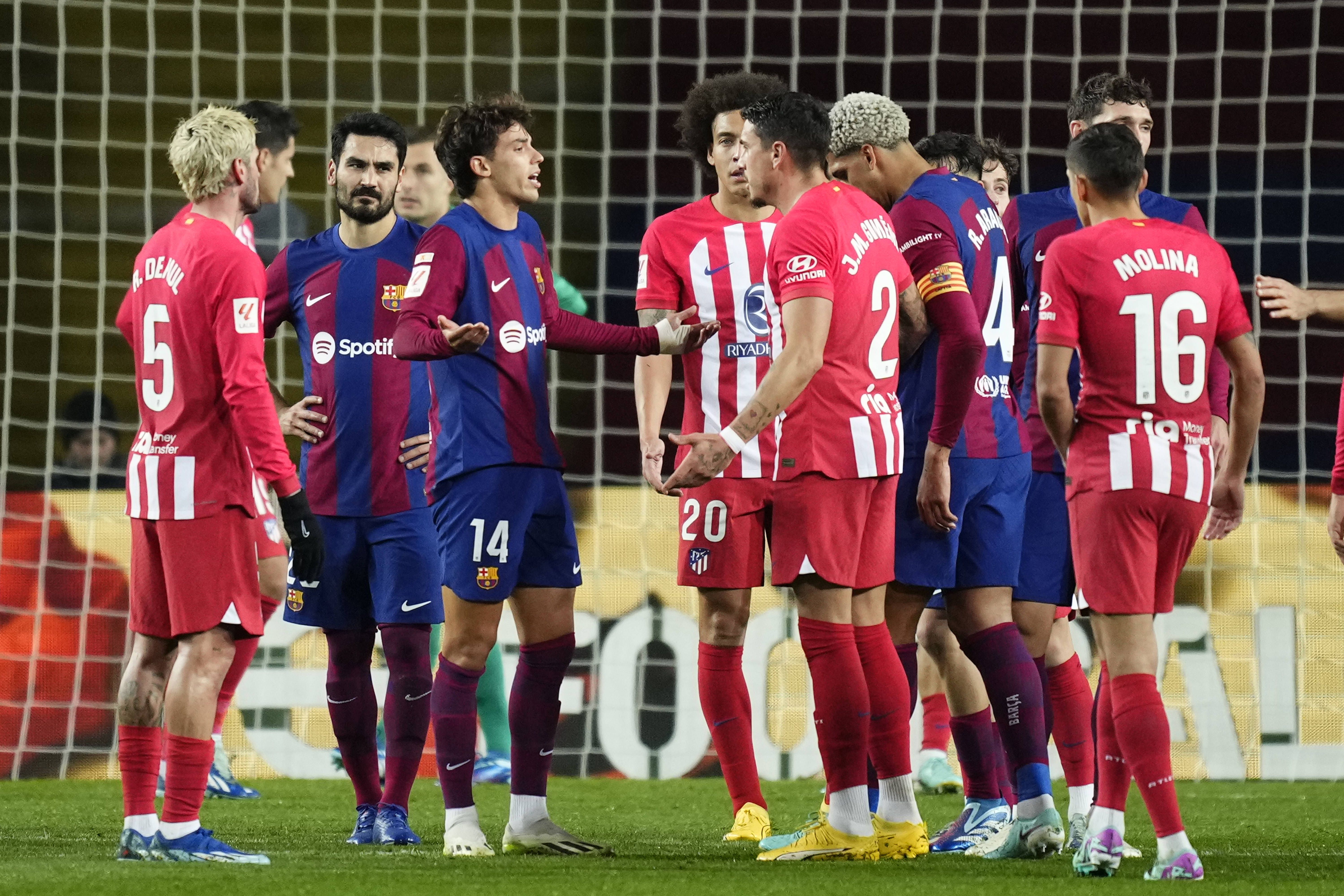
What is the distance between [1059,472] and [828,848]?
1.29 m

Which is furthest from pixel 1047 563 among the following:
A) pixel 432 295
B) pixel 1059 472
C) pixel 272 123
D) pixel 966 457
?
pixel 272 123

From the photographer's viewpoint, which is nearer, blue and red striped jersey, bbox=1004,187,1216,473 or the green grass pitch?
the green grass pitch

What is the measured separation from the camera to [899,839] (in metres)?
4.34

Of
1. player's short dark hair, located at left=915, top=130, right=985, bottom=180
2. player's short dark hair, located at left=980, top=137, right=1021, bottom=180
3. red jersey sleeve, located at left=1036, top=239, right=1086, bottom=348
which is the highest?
player's short dark hair, located at left=980, top=137, right=1021, bottom=180

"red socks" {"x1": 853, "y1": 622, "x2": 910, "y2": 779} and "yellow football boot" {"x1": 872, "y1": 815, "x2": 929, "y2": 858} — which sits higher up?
"red socks" {"x1": 853, "y1": 622, "x2": 910, "y2": 779}

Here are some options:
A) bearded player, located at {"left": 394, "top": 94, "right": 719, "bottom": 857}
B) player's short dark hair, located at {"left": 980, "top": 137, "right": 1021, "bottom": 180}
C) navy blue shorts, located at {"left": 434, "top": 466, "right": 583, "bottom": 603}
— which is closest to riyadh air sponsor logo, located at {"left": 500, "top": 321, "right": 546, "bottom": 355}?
bearded player, located at {"left": 394, "top": 94, "right": 719, "bottom": 857}

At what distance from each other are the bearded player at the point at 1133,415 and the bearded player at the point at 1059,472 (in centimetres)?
63

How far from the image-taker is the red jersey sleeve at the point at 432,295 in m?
4.37

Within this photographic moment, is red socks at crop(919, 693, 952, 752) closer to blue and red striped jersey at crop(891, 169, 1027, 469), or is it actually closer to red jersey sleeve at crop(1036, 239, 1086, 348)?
blue and red striped jersey at crop(891, 169, 1027, 469)

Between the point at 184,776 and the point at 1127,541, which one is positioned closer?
the point at 1127,541

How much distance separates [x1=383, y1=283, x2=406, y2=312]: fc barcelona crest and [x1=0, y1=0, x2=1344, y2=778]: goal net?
8.30 ft

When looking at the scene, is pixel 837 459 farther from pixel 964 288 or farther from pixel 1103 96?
pixel 1103 96

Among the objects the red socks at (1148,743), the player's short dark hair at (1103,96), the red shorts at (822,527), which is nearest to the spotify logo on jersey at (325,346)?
the red shorts at (822,527)

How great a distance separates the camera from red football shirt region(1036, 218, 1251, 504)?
3.93 metres
